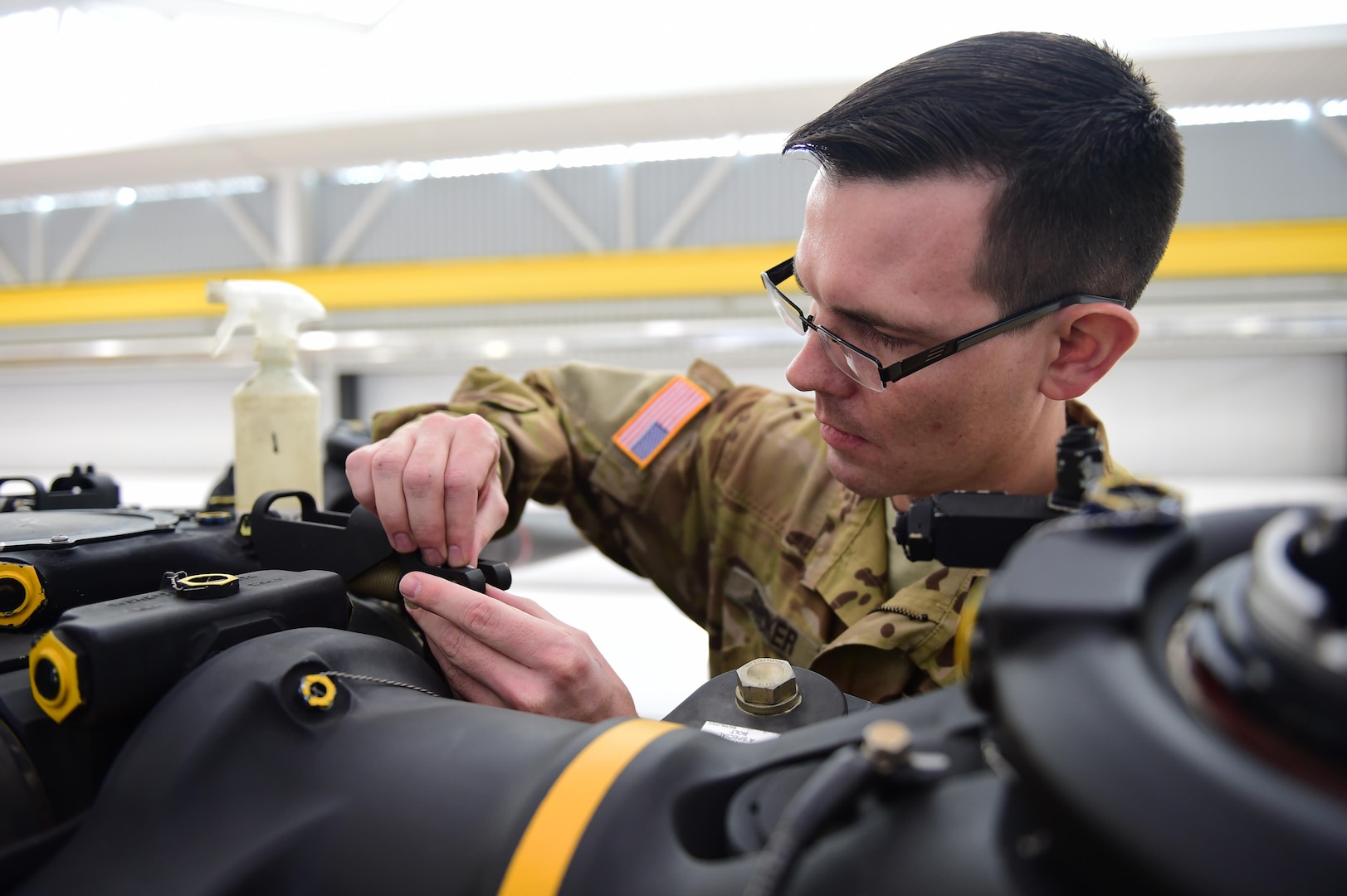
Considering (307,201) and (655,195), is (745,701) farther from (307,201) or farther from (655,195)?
(307,201)

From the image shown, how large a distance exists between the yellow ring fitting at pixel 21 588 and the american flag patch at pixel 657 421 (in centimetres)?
82

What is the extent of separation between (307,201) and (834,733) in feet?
16.1

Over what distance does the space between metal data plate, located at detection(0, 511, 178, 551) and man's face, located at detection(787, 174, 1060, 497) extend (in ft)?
2.12

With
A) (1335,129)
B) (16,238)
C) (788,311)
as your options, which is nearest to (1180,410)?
(1335,129)

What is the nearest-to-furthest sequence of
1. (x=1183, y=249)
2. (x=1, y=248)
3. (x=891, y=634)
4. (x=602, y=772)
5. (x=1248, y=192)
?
(x=602, y=772), (x=891, y=634), (x=1183, y=249), (x=1248, y=192), (x=1, y=248)

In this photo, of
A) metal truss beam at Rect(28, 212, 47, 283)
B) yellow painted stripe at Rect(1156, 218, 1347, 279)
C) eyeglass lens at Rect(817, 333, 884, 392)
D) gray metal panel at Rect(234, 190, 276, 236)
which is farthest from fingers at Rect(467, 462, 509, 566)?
metal truss beam at Rect(28, 212, 47, 283)

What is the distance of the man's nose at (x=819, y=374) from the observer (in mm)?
873

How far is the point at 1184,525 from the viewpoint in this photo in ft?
0.90

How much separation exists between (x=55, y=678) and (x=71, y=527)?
316 millimetres

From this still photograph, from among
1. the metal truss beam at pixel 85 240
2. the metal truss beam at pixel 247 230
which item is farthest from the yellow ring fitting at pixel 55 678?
the metal truss beam at pixel 85 240

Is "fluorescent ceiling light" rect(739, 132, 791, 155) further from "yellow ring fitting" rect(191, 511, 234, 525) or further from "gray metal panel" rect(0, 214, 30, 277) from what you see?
"gray metal panel" rect(0, 214, 30, 277)

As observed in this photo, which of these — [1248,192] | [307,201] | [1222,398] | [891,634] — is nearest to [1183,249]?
[1248,192]

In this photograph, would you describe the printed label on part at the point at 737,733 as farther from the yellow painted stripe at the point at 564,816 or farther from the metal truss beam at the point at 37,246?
the metal truss beam at the point at 37,246

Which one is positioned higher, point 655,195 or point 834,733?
point 655,195
